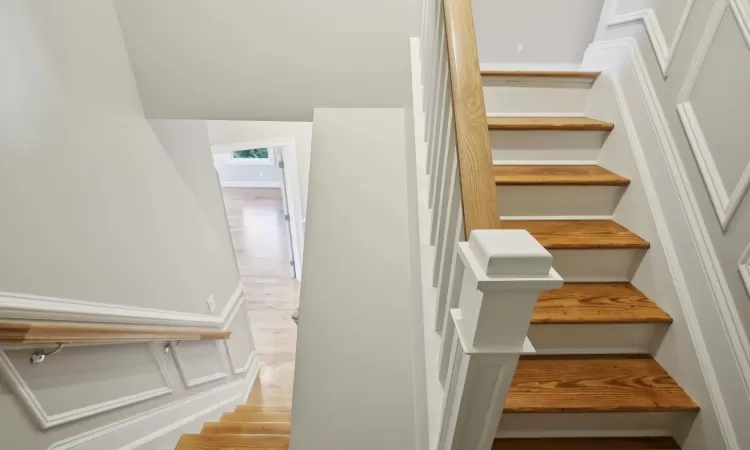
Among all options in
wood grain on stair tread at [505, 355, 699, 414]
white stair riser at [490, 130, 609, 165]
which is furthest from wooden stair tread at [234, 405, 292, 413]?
white stair riser at [490, 130, 609, 165]

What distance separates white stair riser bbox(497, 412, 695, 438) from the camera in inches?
49.5

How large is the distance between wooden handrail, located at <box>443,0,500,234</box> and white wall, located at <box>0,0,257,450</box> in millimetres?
1321

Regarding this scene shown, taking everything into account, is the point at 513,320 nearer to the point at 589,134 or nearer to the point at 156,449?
the point at 589,134

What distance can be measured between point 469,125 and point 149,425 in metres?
2.07

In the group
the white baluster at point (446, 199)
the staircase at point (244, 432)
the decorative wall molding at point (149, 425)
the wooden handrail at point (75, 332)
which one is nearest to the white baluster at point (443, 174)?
the white baluster at point (446, 199)

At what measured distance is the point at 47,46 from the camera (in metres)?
1.45

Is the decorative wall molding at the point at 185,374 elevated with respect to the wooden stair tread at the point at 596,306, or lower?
lower

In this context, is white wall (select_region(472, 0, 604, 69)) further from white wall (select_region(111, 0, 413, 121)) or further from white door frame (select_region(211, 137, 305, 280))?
white door frame (select_region(211, 137, 305, 280))

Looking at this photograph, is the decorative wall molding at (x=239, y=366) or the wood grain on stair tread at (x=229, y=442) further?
the decorative wall molding at (x=239, y=366)

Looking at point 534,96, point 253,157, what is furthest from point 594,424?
point 253,157

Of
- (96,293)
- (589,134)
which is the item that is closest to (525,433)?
(589,134)

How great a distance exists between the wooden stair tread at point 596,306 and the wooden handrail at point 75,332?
156cm

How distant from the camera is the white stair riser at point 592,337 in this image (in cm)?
138

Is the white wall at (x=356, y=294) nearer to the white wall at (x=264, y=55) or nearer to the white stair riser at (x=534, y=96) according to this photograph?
the white wall at (x=264, y=55)
